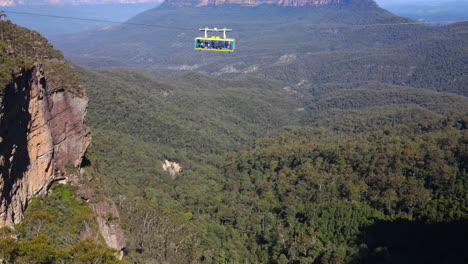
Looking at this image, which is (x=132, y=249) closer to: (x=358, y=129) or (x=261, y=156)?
(x=261, y=156)

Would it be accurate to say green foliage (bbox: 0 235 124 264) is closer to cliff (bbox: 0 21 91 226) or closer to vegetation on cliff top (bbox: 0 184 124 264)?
vegetation on cliff top (bbox: 0 184 124 264)

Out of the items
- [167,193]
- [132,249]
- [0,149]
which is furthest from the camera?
[167,193]

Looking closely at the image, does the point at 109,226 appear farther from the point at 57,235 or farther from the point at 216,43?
the point at 216,43

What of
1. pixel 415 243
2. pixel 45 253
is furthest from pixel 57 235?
pixel 415 243

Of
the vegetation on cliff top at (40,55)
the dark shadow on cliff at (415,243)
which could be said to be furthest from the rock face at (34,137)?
the dark shadow on cliff at (415,243)

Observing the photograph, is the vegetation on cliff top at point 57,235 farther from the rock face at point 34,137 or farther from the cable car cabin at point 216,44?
the cable car cabin at point 216,44

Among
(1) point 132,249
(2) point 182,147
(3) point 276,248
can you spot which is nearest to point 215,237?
(3) point 276,248
